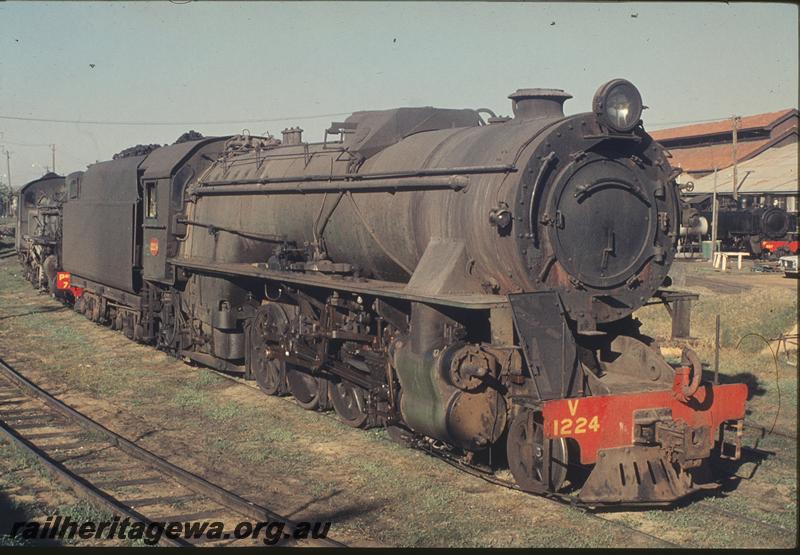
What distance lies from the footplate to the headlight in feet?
9.76

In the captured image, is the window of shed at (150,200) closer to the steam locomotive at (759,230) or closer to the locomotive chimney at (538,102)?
the locomotive chimney at (538,102)

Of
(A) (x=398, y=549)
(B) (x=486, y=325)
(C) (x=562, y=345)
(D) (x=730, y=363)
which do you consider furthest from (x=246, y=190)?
(D) (x=730, y=363)

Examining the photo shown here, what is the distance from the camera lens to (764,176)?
146 feet

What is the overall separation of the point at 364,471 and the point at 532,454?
1.86 m

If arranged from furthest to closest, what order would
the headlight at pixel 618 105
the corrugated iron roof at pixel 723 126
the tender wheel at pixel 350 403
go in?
the corrugated iron roof at pixel 723 126 < the tender wheel at pixel 350 403 < the headlight at pixel 618 105

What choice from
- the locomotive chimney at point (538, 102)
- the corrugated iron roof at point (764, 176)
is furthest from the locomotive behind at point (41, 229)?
the corrugated iron roof at point (764, 176)

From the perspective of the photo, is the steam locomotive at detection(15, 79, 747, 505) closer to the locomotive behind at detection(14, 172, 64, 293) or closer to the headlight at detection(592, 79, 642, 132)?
the headlight at detection(592, 79, 642, 132)

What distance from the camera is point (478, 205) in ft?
25.7

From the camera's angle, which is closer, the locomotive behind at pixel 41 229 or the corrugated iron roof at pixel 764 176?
the locomotive behind at pixel 41 229

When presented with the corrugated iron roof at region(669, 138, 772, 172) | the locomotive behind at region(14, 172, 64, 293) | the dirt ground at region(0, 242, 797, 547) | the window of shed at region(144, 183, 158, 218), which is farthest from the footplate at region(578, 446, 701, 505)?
the corrugated iron roof at region(669, 138, 772, 172)

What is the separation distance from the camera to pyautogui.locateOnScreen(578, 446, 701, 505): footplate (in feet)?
23.5

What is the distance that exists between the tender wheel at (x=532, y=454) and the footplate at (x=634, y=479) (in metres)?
0.33

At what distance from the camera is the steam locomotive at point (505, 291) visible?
292 inches

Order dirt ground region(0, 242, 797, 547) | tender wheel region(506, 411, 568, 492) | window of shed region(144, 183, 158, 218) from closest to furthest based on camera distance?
dirt ground region(0, 242, 797, 547)
tender wheel region(506, 411, 568, 492)
window of shed region(144, 183, 158, 218)
